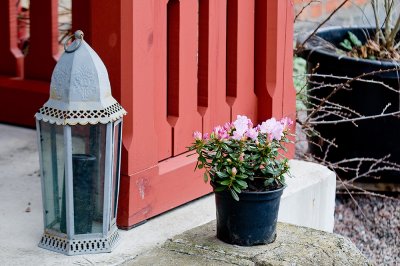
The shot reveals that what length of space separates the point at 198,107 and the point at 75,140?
36.7 inches

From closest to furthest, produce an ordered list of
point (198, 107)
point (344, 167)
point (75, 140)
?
point (75, 140) < point (198, 107) < point (344, 167)

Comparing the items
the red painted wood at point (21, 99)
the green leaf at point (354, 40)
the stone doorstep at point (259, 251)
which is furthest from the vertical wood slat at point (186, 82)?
the green leaf at point (354, 40)

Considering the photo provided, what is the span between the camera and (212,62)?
3943 mm

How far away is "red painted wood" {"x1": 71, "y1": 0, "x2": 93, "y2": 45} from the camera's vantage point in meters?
4.71

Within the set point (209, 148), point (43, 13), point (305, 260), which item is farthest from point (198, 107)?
point (43, 13)

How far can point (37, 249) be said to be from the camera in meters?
3.24

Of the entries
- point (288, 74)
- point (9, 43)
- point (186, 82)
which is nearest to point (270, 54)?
point (288, 74)

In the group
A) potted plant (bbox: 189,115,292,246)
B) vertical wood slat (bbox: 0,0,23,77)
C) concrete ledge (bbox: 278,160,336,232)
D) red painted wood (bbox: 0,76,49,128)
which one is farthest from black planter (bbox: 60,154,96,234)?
vertical wood slat (bbox: 0,0,23,77)

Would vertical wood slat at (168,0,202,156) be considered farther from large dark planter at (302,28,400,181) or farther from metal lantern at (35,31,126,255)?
large dark planter at (302,28,400,181)

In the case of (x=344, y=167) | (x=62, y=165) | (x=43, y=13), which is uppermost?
(x=43, y=13)

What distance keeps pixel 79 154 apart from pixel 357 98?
83.9 inches

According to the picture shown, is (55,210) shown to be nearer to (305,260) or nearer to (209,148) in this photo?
(209,148)

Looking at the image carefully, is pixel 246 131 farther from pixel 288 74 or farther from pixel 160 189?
pixel 288 74

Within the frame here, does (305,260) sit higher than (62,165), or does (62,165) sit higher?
(62,165)
